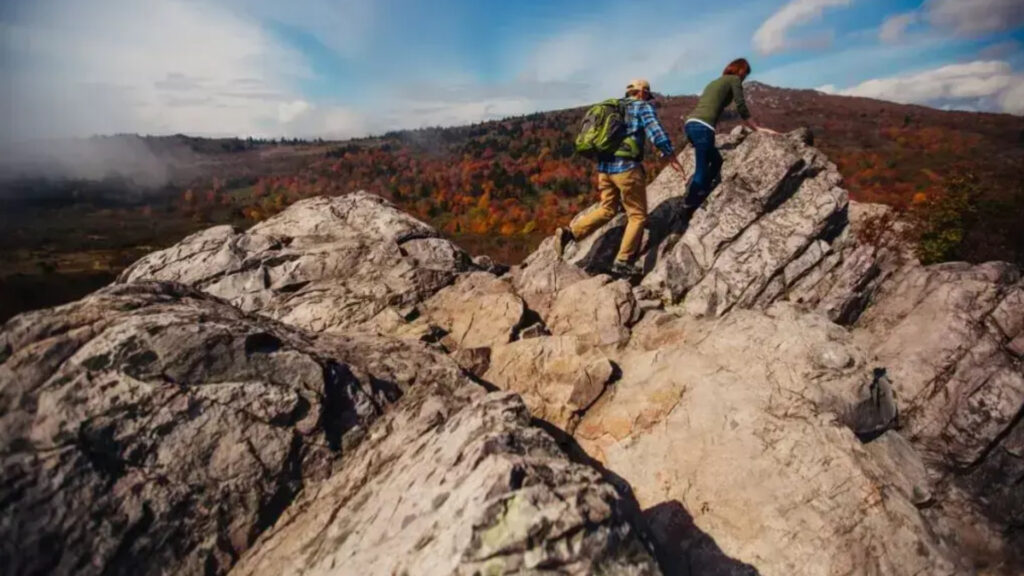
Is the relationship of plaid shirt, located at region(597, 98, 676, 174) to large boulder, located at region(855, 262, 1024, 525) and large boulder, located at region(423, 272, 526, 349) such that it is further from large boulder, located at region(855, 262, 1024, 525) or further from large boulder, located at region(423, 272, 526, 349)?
large boulder, located at region(855, 262, 1024, 525)

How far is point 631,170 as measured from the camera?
12461mm

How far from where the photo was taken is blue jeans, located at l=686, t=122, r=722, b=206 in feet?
44.5

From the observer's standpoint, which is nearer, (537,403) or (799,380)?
(799,380)

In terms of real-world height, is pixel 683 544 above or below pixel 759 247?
below

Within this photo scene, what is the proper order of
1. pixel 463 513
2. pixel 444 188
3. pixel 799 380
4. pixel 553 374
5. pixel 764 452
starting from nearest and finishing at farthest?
pixel 463 513
pixel 764 452
pixel 799 380
pixel 553 374
pixel 444 188

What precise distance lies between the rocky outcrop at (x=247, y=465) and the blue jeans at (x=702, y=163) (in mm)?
10406

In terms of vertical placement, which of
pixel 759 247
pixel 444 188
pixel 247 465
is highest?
pixel 759 247

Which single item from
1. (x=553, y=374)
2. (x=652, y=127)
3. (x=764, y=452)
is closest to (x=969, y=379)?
(x=764, y=452)

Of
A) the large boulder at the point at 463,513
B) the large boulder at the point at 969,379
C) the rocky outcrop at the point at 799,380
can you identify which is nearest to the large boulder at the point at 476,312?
the rocky outcrop at the point at 799,380


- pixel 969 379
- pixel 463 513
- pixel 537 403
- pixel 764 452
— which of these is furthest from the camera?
pixel 969 379

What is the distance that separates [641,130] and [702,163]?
306cm

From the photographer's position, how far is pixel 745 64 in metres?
13.3

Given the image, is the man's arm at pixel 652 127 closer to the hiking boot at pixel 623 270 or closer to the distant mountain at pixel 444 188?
the hiking boot at pixel 623 270

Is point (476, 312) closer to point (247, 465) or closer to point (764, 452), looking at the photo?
point (247, 465)
